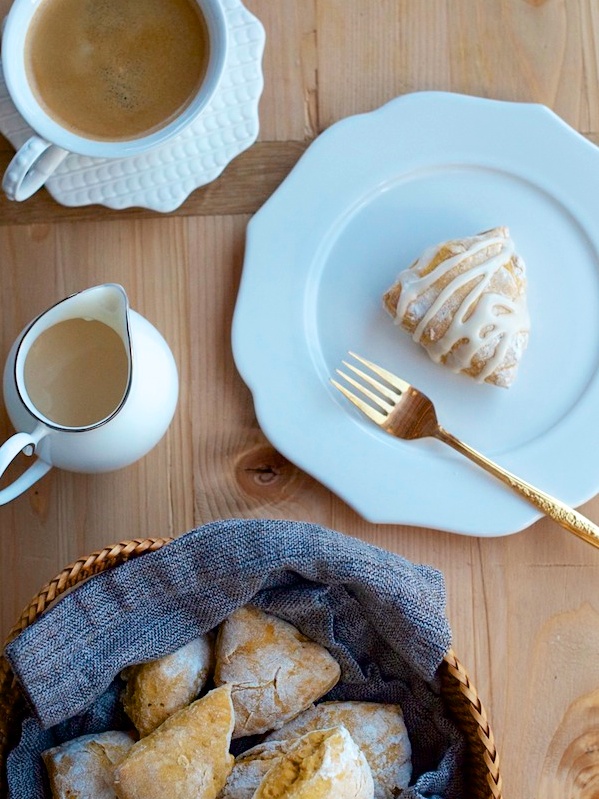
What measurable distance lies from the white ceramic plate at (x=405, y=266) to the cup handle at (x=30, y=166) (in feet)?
0.68

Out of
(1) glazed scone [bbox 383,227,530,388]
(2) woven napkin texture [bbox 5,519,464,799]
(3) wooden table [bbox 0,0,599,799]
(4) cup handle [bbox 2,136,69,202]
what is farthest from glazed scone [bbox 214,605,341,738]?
(4) cup handle [bbox 2,136,69,202]

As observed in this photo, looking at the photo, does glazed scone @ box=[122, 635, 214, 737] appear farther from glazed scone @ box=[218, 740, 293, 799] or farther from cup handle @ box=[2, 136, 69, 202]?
cup handle @ box=[2, 136, 69, 202]

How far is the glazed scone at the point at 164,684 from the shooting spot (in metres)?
0.78

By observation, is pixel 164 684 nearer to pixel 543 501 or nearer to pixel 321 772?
pixel 321 772

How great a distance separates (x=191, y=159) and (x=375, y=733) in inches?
23.1

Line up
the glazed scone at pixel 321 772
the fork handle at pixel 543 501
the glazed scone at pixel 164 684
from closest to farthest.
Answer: the glazed scone at pixel 321 772 < the glazed scone at pixel 164 684 < the fork handle at pixel 543 501

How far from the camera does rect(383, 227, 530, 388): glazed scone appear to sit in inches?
35.4

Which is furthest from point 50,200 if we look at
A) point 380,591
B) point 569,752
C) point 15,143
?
point 569,752

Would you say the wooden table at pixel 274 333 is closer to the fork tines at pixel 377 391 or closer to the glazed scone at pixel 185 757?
the fork tines at pixel 377 391

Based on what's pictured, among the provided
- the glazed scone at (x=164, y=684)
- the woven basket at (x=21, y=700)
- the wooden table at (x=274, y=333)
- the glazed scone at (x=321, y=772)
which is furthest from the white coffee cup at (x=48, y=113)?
the glazed scone at (x=321, y=772)

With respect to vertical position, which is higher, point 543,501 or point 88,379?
point 88,379

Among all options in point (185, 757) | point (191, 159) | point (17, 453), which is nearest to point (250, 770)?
point (185, 757)

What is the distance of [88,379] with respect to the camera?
812 mm

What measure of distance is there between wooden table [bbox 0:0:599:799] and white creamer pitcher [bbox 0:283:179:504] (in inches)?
4.9
